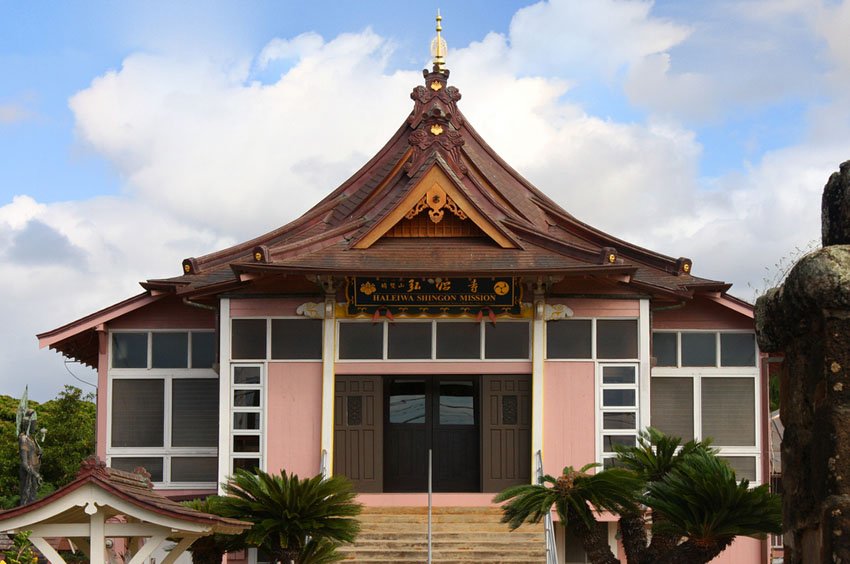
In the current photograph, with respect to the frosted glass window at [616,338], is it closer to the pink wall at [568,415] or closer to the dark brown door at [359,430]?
the pink wall at [568,415]

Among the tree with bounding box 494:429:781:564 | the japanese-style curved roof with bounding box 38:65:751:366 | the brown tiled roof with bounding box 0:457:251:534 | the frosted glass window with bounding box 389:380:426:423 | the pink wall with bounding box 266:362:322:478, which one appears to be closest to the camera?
the brown tiled roof with bounding box 0:457:251:534

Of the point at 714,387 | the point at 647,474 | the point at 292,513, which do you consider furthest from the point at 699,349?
the point at 292,513

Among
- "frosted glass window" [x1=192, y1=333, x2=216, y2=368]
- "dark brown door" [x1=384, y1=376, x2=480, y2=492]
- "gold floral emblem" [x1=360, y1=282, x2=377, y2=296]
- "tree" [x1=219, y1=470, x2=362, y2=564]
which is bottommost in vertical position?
"tree" [x1=219, y1=470, x2=362, y2=564]

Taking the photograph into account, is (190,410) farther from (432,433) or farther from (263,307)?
(432,433)

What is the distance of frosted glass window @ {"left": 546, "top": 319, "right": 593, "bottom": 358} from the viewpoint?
21.2m

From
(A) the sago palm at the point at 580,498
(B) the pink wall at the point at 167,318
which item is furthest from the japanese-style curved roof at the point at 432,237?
(A) the sago palm at the point at 580,498

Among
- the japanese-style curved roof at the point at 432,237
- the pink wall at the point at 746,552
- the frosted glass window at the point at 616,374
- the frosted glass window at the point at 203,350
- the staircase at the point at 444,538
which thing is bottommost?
the pink wall at the point at 746,552

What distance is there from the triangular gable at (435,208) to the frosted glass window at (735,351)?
4.97 m

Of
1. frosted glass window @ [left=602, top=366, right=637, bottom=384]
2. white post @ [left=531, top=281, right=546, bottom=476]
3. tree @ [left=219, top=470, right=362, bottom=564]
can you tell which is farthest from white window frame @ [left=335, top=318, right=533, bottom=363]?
tree @ [left=219, top=470, right=362, bottom=564]

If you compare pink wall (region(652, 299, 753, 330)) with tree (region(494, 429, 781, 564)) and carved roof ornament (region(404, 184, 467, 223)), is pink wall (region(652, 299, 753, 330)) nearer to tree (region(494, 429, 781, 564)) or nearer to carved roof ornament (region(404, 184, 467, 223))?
carved roof ornament (region(404, 184, 467, 223))

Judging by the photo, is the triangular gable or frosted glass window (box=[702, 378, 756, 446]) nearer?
the triangular gable

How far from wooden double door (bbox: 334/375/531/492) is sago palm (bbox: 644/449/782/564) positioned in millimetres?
7497

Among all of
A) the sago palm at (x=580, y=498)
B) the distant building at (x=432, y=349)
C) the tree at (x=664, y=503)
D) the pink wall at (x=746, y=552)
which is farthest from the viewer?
the pink wall at (x=746, y=552)

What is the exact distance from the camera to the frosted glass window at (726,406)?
920 inches
